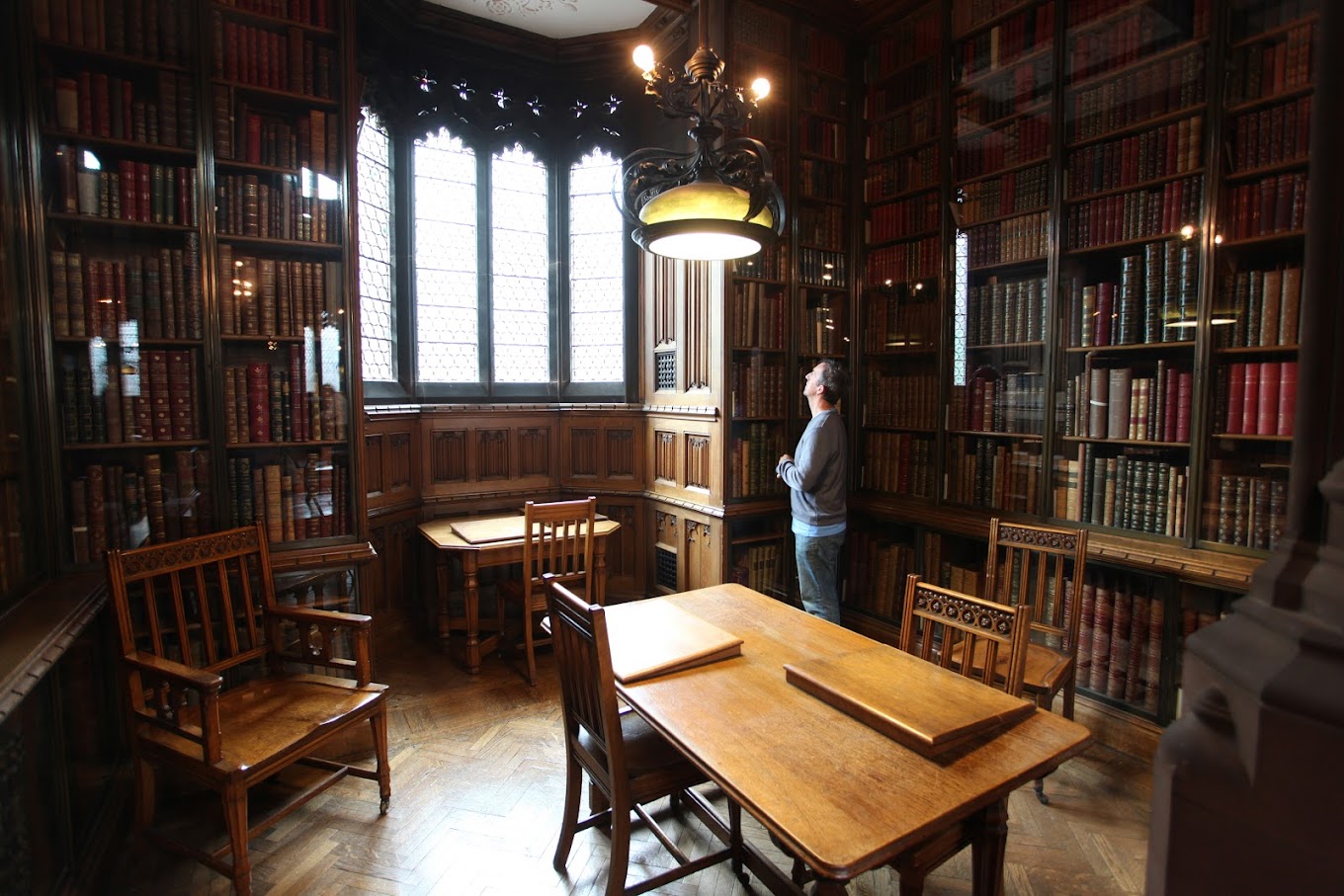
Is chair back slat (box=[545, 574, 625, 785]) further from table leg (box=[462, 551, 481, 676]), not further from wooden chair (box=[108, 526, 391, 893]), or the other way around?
table leg (box=[462, 551, 481, 676])

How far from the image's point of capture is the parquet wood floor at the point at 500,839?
2018 mm

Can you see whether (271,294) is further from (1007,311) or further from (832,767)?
(1007,311)

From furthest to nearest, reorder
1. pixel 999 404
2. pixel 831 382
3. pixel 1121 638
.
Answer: pixel 999 404, pixel 831 382, pixel 1121 638

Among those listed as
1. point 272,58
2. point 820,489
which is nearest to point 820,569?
point 820,489

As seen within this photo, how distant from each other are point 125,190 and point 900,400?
3.79m

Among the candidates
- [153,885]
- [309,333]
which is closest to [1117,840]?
[153,885]

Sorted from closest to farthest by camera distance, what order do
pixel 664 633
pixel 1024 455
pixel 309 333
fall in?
pixel 664 633 → pixel 309 333 → pixel 1024 455

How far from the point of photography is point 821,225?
13.1 ft

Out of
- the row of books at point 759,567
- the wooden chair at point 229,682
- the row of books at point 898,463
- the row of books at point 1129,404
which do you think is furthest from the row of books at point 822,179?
the wooden chair at point 229,682

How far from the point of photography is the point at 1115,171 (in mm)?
2834

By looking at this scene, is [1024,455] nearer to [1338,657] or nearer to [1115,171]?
[1115,171]

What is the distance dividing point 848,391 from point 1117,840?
2.56 meters

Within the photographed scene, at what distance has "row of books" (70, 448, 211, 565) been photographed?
2.39m

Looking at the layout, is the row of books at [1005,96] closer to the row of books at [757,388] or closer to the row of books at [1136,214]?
the row of books at [1136,214]
